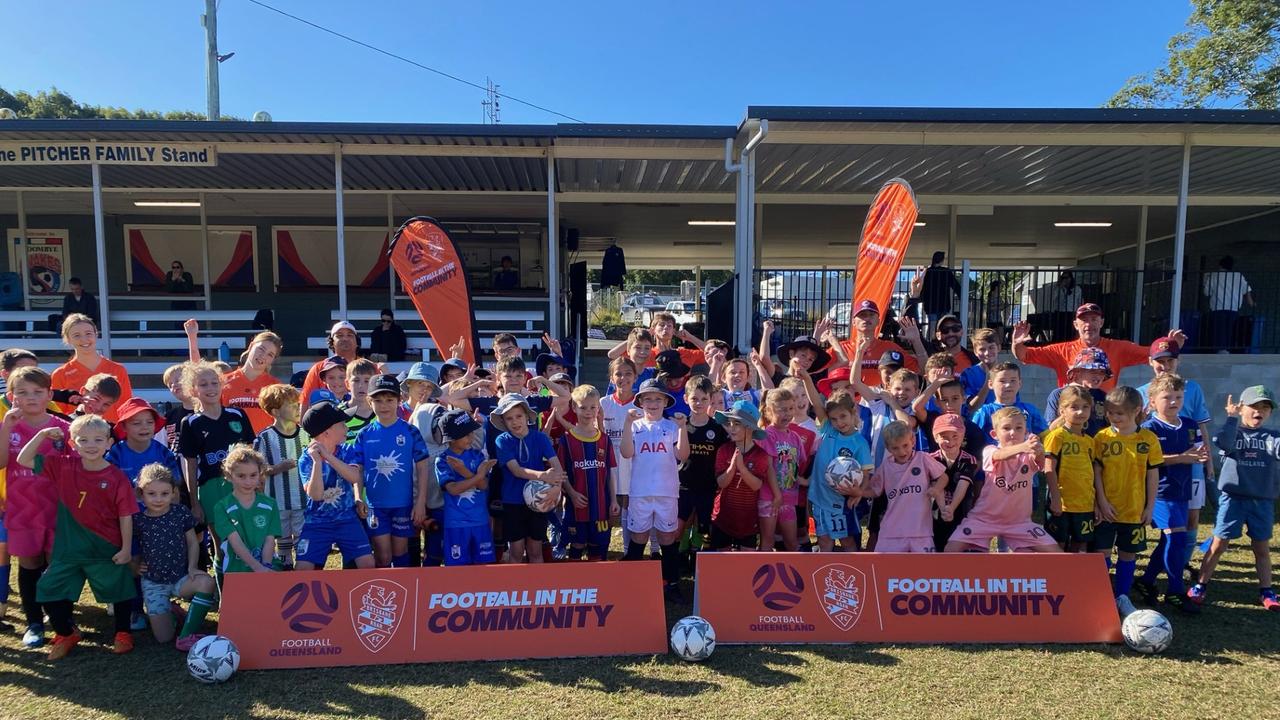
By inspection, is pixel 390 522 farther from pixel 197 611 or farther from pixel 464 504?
pixel 197 611

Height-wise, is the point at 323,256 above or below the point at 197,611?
above

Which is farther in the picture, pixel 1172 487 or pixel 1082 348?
pixel 1082 348

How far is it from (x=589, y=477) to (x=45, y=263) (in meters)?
13.5

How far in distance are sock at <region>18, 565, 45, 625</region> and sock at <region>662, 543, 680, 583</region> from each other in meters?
3.56

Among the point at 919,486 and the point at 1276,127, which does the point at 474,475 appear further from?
the point at 1276,127

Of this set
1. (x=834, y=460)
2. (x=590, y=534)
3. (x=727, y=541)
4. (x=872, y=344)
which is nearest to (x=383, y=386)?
(x=590, y=534)

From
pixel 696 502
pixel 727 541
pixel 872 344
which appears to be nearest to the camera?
pixel 696 502

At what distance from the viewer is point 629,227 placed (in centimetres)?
1488

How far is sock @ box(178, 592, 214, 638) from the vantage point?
12.1 feet

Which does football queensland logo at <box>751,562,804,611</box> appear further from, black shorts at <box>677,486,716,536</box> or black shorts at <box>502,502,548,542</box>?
black shorts at <box>502,502,548,542</box>

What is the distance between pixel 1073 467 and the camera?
4.08 metres

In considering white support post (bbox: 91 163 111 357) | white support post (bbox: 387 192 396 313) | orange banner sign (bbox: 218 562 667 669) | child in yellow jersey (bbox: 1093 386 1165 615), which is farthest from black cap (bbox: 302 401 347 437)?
white support post (bbox: 387 192 396 313)

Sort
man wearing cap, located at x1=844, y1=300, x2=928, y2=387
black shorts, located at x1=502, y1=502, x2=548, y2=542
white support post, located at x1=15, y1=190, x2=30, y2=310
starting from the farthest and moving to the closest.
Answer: white support post, located at x1=15, y1=190, x2=30, y2=310, man wearing cap, located at x1=844, y1=300, x2=928, y2=387, black shorts, located at x1=502, y1=502, x2=548, y2=542

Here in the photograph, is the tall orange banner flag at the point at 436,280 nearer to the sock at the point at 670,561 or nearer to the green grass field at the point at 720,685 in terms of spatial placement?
the sock at the point at 670,561
